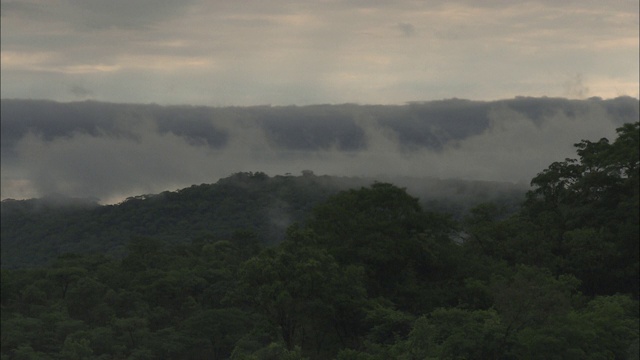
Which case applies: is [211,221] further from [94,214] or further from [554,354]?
[554,354]

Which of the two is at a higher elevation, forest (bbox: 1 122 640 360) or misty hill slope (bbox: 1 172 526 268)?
forest (bbox: 1 122 640 360)

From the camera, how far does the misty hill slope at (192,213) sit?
137375 mm

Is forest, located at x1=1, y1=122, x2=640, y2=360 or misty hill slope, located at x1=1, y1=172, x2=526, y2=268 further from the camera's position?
misty hill slope, located at x1=1, y1=172, x2=526, y2=268

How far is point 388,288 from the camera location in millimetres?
35938

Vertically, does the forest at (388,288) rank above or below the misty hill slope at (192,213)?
above

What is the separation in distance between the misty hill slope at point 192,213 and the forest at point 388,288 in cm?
6666

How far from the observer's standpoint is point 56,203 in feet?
575

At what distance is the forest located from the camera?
916 inches

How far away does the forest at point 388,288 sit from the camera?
23.3 m

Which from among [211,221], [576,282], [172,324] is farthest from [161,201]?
[576,282]

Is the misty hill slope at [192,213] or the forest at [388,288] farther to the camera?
the misty hill slope at [192,213]

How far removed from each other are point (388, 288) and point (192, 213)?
11120 cm

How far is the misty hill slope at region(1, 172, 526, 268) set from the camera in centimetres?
13738

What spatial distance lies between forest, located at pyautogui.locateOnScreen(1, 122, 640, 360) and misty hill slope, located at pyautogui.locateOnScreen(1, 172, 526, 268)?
66.7 meters
